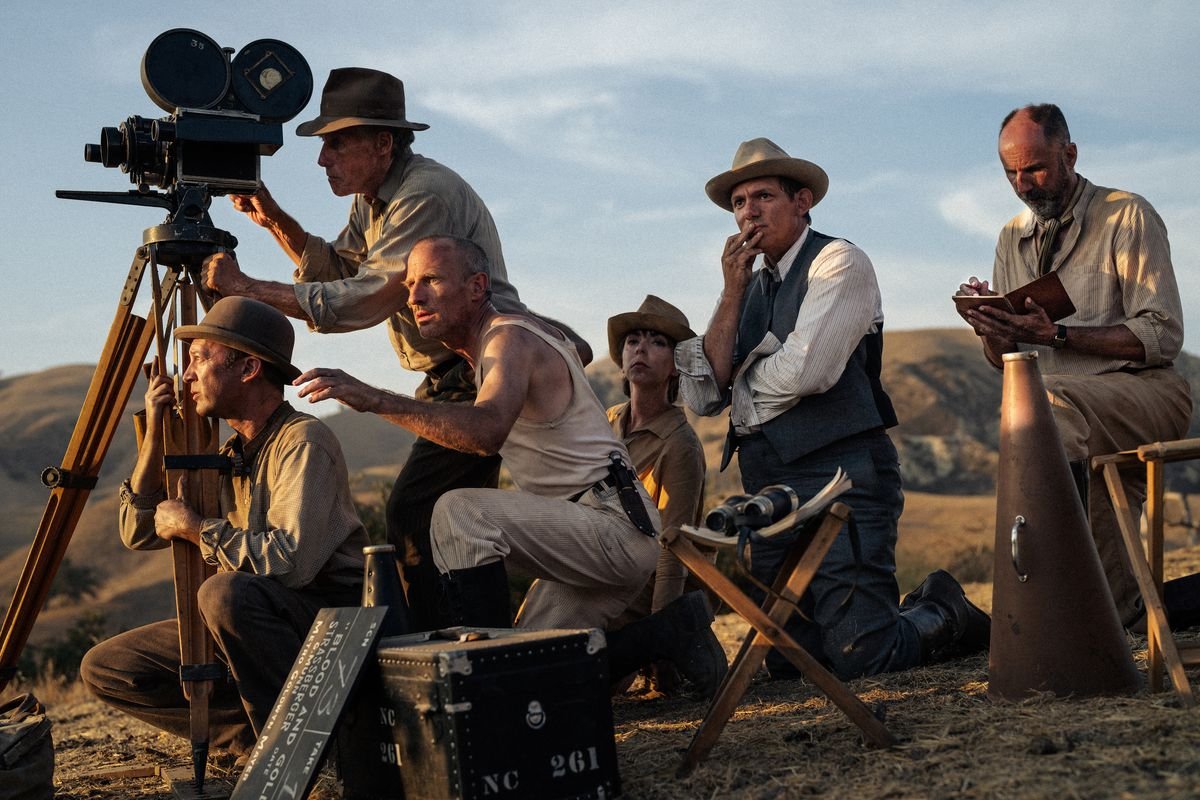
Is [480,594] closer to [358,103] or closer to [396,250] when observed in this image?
[396,250]

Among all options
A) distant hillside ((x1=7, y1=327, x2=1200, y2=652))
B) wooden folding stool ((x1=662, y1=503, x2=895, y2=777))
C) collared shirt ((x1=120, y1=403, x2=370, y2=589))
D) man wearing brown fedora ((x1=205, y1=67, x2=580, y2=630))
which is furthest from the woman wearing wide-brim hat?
distant hillside ((x1=7, y1=327, x2=1200, y2=652))

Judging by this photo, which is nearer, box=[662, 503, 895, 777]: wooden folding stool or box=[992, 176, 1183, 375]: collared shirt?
box=[662, 503, 895, 777]: wooden folding stool

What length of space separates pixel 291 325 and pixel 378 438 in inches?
2106

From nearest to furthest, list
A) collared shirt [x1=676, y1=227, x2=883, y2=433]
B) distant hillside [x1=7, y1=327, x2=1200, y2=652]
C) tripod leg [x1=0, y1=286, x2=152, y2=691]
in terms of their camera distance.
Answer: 1. tripod leg [x1=0, y1=286, x2=152, y2=691]
2. collared shirt [x1=676, y1=227, x2=883, y2=433]
3. distant hillside [x1=7, y1=327, x2=1200, y2=652]

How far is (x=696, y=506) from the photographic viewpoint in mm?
6109

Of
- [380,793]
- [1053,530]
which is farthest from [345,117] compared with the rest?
[1053,530]

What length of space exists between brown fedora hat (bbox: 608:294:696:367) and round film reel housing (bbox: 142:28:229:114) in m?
2.34

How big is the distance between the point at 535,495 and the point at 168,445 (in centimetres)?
139

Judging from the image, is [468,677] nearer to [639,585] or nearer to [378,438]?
[639,585]

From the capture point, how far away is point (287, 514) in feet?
15.1

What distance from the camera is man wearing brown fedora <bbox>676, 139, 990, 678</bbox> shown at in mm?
5430

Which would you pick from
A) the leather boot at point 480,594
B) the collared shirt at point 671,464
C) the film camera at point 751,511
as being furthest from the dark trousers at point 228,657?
the collared shirt at point 671,464

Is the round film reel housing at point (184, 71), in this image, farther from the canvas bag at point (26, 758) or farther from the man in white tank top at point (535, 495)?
the canvas bag at point (26, 758)

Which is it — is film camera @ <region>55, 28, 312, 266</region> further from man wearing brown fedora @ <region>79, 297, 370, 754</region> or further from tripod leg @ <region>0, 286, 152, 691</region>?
tripod leg @ <region>0, 286, 152, 691</region>
